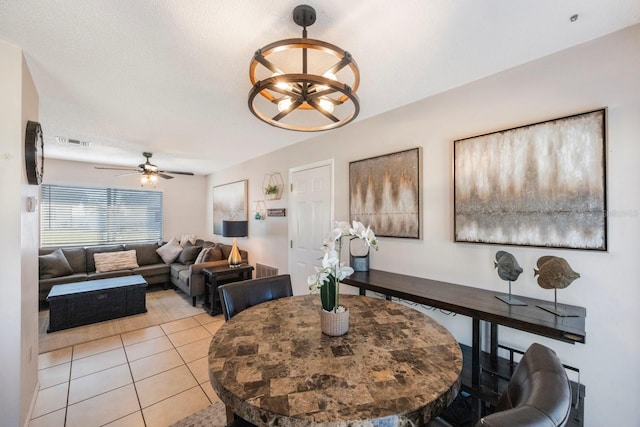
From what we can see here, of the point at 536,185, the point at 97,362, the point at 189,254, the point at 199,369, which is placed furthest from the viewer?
the point at 189,254

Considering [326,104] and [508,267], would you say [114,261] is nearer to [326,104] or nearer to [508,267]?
[326,104]

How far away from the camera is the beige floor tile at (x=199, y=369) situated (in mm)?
2261

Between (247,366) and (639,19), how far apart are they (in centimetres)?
260

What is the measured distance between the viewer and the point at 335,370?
965 millimetres

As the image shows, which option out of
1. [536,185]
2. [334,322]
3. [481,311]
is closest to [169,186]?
[334,322]

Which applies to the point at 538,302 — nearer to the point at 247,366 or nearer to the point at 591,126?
the point at 591,126

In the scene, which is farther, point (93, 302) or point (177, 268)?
point (177, 268)

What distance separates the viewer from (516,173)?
69.6 inches

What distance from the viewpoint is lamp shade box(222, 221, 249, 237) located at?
14.7 ft

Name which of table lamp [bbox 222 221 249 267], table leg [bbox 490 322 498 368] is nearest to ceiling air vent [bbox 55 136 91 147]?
table lamp [bbox 222 221 249 267]

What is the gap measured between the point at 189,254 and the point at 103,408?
3.25 meters

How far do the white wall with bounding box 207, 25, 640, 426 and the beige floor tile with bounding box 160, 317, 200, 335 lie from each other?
2.52 metres

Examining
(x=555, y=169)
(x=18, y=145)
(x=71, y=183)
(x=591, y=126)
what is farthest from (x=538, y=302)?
(x=71, y=183)

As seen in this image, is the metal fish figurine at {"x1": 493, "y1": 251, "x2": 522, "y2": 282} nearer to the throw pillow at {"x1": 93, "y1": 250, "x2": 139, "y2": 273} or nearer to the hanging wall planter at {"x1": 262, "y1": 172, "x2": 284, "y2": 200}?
the hanging wall planter at {"x1": 262, "y1": 172, "x2": 284, "y2": 200}
